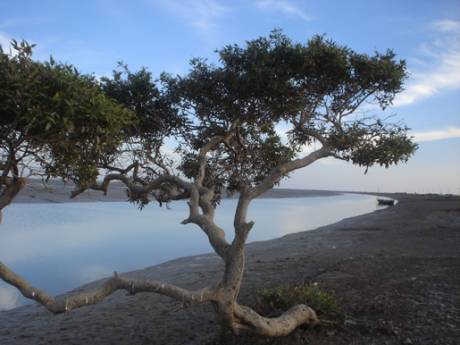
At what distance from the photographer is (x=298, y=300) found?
665cm

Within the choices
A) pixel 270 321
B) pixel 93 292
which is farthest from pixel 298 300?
pixel 93 292

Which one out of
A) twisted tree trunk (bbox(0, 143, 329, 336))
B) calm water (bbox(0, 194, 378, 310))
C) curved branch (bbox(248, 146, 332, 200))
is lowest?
calm water (bbox(0, 194, 378, 310))

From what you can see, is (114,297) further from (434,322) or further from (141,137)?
(434,322)

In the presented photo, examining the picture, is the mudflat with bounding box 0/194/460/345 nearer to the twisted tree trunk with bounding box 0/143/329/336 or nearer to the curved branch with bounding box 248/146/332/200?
the twisted tree trunk with bounding box 0/143/329/336

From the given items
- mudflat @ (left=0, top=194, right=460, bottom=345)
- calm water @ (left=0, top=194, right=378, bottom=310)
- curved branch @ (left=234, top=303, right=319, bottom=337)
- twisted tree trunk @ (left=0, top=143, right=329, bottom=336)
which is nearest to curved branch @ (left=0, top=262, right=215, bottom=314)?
twisted tree trunk @ (left=0, top=143, right=329, bottom=336)

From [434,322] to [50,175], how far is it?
217 inches

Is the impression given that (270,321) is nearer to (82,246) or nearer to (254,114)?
(254,114)

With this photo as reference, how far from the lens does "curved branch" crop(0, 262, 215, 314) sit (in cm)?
445

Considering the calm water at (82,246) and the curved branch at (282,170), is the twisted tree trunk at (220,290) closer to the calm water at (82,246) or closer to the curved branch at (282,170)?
the curved branch at (282,170)

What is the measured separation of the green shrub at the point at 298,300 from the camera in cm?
654

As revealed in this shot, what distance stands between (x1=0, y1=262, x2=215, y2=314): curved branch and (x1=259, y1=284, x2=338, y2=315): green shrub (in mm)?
2062

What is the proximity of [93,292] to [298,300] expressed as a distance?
332 centimetres

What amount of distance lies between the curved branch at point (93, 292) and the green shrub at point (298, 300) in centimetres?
206

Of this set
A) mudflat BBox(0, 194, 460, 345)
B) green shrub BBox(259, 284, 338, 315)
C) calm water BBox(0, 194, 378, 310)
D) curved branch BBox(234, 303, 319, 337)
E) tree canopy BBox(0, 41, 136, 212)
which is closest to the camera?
tree canopy BBox(0, 41, 136, 212)
